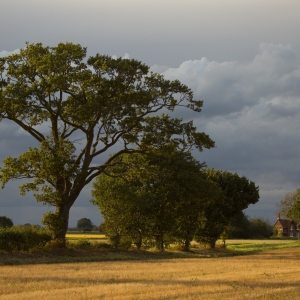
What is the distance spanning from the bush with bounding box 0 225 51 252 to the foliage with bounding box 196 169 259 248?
24518 millimetres

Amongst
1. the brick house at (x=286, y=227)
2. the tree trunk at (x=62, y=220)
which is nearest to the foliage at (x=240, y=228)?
the brick house at (x=286, y=227)

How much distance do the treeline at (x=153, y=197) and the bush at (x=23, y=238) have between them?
7.22 meters

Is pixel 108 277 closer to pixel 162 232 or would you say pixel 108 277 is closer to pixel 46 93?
pixel 46 93

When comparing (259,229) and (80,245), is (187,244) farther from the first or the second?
(259,229)

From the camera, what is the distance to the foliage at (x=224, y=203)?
2354 inches

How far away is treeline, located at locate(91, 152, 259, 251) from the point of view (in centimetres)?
4288

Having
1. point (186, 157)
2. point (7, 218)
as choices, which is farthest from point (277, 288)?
point (7, 218)

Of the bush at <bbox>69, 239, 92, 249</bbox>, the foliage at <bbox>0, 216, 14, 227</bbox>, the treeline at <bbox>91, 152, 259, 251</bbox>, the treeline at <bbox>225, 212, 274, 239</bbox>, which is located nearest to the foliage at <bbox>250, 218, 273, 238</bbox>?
the treeline at <bbox>225, 212, 274, 239</bbox>

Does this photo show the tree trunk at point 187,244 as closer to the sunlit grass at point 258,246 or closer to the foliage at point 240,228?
the sunlit grass at point 258,246

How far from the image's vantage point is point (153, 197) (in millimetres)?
46750

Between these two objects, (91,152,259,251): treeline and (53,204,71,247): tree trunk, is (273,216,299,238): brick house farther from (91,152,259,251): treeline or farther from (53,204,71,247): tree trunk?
(53,204,71,247): tree trunk

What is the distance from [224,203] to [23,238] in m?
29.5

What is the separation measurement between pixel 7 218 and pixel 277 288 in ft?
239

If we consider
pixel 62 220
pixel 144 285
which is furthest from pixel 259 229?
pixel 144 285
